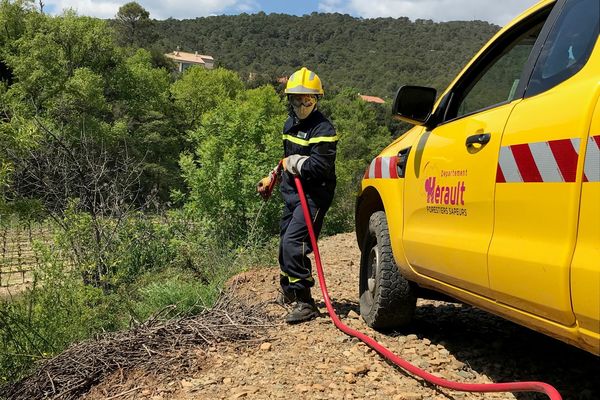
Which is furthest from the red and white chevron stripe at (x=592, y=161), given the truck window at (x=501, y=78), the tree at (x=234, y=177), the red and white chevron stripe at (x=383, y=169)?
the tree at (x=234, y=177)

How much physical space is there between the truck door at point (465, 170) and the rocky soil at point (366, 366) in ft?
2.14

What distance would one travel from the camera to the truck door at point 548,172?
1.97m

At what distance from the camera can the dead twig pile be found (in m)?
3.77

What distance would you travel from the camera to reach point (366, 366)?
339 cm

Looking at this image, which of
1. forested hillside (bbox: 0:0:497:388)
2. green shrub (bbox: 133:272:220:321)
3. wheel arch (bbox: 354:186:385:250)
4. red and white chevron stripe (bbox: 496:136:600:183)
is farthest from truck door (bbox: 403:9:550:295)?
forested hillside (bbox: 0:0:497:388)

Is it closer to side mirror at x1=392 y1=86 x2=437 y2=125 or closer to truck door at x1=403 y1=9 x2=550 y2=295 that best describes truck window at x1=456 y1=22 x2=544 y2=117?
truck door at x1=403 y1=9 x2=550 y2=295

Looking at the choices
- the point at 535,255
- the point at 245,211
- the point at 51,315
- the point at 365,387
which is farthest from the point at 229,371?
the point at 245,211

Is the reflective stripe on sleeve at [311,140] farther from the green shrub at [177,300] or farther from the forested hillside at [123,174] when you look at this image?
the forested hillside at [123,174]

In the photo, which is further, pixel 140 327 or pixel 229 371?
pixel 140 327

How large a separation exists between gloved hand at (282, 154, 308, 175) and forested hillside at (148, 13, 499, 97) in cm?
8794

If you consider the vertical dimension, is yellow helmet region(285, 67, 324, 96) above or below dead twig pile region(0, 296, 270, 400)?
above

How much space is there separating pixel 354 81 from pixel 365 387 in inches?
4148

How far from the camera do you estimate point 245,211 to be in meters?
14.7

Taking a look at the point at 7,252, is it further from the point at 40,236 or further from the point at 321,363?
the point at 321,363
